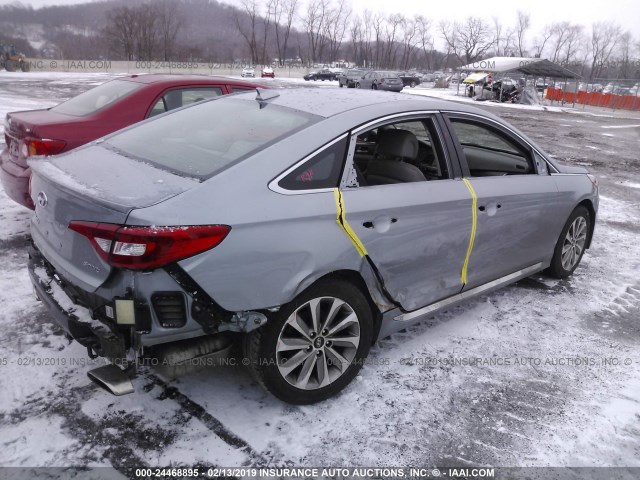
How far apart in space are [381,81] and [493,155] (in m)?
34.6

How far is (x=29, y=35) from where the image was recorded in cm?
14338

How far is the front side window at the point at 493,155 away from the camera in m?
3.78

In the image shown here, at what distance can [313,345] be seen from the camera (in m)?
2.67

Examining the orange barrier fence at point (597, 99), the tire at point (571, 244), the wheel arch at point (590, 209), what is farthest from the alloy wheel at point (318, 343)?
the orange barrier fence at point (597, 99)

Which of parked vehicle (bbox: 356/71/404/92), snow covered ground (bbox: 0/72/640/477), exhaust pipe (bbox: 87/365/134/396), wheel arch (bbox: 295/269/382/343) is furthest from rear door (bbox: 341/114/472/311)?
parked vehicle (bbox: 356/71/404/92)

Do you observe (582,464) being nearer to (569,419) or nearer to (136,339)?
(569,419)

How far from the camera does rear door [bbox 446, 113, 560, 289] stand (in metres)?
3.48

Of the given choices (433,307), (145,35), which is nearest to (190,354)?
(433,307)

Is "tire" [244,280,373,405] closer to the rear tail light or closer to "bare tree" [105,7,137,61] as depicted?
the rear tail light

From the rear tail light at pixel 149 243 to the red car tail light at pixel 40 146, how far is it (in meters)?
2.80

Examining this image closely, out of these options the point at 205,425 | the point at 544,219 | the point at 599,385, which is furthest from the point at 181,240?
the point at 544,219

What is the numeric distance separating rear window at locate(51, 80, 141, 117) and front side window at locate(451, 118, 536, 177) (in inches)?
136

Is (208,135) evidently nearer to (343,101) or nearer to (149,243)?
(343,101)

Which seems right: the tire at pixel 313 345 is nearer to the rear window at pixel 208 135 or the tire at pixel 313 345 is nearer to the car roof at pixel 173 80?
the rear window at pixel 208 135
